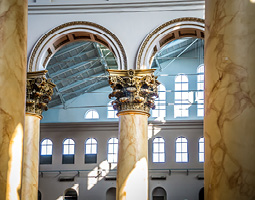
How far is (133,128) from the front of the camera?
12289mm

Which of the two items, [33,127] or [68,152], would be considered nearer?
[33,127]

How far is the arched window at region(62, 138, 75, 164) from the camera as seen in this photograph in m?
28.5

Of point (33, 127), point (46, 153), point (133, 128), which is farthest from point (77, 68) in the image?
point (133, 128)

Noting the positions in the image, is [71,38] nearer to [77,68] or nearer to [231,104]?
[231,104]

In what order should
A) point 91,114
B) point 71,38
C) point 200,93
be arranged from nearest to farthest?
point 71,38
point 200,93
point 91,114

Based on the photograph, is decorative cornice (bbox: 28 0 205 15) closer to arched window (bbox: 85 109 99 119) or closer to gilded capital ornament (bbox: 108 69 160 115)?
gilded capital ornament (bbox: 108 69 160 115)

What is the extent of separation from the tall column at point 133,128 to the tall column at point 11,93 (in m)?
7.36

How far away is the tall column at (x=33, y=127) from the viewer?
12578 millimetres

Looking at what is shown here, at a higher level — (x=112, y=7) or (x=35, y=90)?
(x=112, y=7)

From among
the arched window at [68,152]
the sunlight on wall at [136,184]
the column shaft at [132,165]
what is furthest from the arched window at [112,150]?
the sunlight on wall at [136,184]

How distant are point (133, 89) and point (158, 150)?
622 inches

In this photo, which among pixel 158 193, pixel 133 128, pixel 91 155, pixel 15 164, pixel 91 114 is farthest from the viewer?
pixel 91 114

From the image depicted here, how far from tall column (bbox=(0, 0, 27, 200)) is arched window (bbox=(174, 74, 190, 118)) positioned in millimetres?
23646

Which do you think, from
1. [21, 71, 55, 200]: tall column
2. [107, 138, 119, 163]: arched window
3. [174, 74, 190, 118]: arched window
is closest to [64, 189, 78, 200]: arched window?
[107, 138, 119, 163]: arched window
